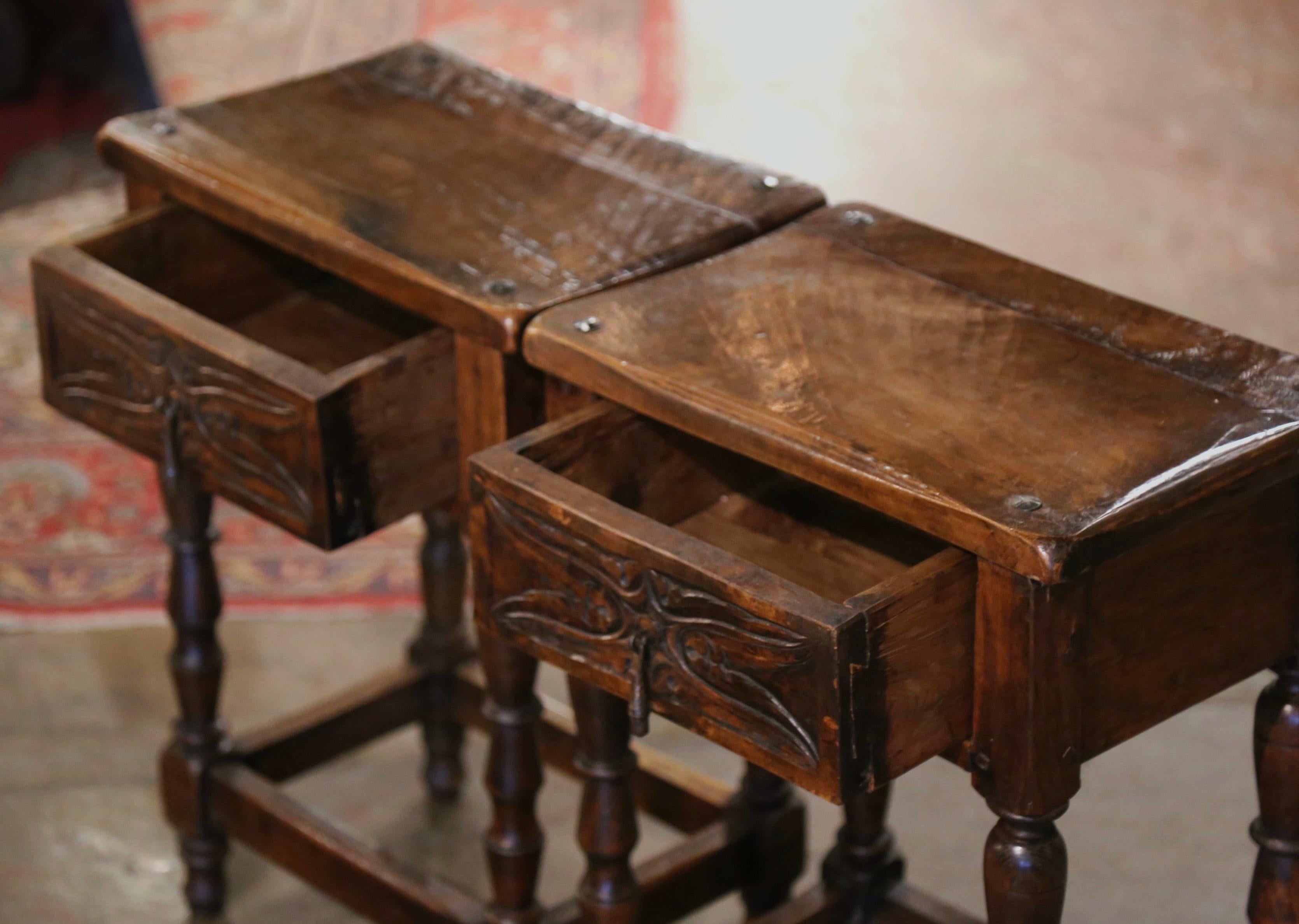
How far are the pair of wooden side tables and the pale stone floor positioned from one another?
0.22 m

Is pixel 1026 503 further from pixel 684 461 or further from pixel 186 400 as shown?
pixel 186 400

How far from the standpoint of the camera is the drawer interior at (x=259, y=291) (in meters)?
2.39

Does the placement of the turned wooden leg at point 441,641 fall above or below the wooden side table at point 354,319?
below

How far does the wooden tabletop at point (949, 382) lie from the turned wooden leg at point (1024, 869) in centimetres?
28

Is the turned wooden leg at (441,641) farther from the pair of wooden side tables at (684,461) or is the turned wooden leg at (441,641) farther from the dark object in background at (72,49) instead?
the dark object in background at (72,49)

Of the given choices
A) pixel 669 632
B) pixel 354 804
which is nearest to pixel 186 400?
pixel 669 632

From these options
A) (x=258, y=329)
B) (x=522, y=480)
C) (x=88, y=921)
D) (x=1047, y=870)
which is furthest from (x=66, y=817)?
(x=1047, y=870)

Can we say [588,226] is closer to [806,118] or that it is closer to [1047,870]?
[1047,870]

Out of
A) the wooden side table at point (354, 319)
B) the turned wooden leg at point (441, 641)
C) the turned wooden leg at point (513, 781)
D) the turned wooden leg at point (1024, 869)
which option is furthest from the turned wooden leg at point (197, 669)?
the turned wooden leg at point (1024, 869)

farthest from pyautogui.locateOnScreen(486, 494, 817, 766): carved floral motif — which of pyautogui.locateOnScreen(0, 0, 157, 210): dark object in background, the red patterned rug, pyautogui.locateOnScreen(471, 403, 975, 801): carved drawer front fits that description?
pyautogui.locateOnScreen(0, 0, 157, 210): dark object in background

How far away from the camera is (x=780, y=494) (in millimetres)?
2092

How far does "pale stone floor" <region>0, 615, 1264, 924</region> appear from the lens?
110 inches

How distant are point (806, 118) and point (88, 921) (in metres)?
3.16

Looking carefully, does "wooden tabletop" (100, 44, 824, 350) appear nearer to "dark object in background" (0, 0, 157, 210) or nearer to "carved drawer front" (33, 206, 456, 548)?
"carved drawer front" (33, 206, 456, 548)
